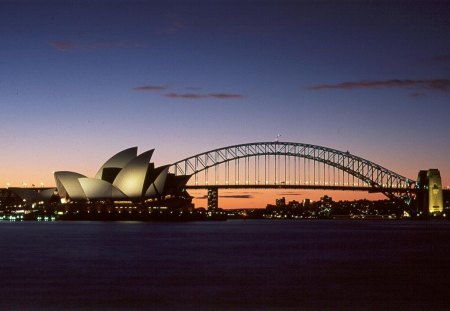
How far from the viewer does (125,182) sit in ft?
397

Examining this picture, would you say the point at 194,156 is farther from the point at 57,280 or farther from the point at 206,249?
the point at 57,280

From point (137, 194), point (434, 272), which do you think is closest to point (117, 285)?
point (434, 272)

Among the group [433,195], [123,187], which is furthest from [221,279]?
[433,195]

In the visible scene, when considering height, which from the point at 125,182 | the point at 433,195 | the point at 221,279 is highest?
the point at 125,182

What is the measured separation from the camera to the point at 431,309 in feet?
77.6

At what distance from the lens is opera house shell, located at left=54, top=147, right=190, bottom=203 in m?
116

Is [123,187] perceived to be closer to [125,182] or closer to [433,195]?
[125,182]

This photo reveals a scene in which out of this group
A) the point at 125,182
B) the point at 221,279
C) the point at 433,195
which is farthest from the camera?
the point at 433,195

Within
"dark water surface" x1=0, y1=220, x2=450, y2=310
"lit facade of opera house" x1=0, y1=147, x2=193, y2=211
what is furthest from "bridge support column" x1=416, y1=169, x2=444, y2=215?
"dark water surface" x1=0, y1=220, x2=450, y2=310

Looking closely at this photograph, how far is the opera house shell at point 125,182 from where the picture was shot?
116 m

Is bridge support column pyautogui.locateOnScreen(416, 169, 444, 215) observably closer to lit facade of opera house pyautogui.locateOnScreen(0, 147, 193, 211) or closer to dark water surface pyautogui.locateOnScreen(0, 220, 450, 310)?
lit facade of opera house pyautogui.locateOnScreen(0, 147, 193, 211)

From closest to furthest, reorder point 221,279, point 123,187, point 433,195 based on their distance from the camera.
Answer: point 221,279, point 123,187, point 433,195

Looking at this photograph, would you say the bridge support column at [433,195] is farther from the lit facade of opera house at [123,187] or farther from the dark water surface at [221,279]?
the dark water surface at [221,279]

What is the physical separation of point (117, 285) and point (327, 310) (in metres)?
9.80
